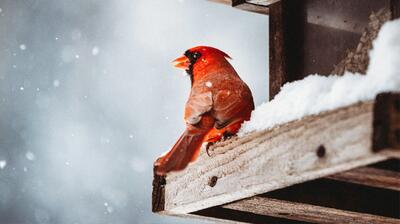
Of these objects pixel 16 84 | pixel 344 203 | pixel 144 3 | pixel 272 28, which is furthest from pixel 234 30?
pixel 344 203

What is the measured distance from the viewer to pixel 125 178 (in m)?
5.11

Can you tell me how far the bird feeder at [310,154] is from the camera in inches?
52.8

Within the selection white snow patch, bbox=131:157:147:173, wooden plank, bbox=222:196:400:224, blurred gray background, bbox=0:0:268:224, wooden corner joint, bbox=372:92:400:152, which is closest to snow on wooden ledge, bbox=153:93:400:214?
wooden corner joint, bbox=372:92:400:152

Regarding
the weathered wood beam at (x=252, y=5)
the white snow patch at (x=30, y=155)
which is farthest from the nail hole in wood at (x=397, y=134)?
the white snow patch at (x=30, y=155)

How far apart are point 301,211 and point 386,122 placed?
2.10 ft

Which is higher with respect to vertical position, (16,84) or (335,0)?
(16,84)

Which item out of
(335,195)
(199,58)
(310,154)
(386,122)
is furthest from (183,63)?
(386,122)

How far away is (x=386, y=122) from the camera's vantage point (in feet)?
4.20

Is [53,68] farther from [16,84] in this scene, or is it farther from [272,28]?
[272,28]

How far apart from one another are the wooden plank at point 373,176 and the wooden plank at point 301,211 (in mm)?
232

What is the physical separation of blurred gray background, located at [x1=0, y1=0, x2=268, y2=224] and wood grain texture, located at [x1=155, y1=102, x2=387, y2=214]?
9.02 ft

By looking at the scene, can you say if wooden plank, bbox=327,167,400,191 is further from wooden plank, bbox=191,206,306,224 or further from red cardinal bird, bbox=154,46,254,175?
wooden plank, bbox=191,206,306,224

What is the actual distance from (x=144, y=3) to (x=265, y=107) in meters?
3.35

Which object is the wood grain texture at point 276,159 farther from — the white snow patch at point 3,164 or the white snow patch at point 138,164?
the white snow patch at point 3,164
